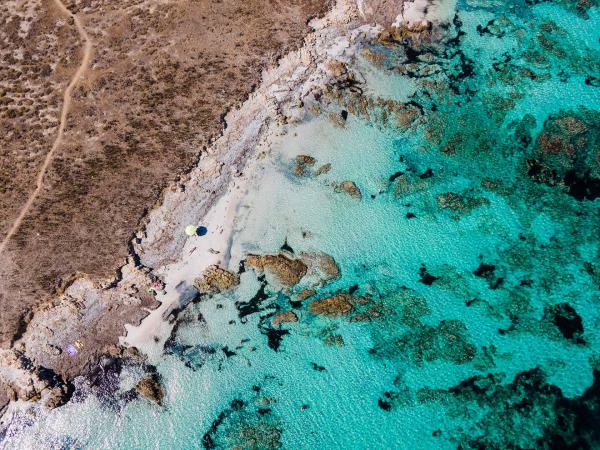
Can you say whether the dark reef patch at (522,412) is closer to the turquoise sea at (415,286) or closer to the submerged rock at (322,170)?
the turquoise sea at (415,286)

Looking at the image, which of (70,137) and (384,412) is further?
(70,137)

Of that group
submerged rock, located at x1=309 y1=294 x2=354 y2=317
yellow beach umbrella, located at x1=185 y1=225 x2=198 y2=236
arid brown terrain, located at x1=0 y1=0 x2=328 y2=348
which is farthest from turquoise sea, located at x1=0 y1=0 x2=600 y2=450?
arid brown terrain, located at x1=0 y1=0 x2=328 y2=348

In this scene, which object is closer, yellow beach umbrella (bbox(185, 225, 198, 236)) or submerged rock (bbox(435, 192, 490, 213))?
submerged rock (bbox(435, 192, 490, 213))

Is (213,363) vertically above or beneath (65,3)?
beneath

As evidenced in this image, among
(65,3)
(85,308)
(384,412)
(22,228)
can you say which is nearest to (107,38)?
(65,3)

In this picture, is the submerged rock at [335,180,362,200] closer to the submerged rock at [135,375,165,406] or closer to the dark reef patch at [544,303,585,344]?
the dark reef patch at [544,303,585,344]

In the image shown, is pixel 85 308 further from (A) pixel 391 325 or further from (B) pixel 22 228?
(A) pixel 391 325

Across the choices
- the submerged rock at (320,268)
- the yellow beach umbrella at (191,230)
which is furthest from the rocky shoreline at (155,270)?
the submerged rock at (320,268)
